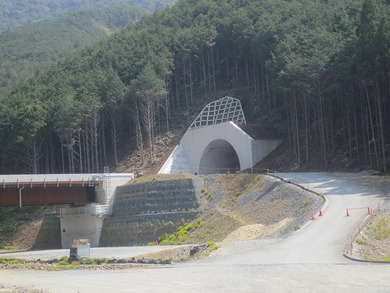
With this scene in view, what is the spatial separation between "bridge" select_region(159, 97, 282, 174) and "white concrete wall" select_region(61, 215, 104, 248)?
12155 millimetres

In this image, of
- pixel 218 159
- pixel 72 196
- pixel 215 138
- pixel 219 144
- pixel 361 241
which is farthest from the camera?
pixel 218 159

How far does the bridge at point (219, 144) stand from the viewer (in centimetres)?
6619

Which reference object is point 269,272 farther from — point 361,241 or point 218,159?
point 218,159

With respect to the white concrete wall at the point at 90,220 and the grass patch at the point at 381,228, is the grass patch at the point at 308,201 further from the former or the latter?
the white concrete wall at the point at 90,220

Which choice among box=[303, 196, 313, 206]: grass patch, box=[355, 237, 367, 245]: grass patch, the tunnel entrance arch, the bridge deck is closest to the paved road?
box=[355, 237, 367, 245]: grass patch

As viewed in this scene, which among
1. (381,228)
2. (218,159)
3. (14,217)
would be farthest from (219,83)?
(381,228)

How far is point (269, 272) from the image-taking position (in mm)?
26656

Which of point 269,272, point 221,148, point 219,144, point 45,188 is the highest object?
point 219,144

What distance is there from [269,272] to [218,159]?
4747 centimetres

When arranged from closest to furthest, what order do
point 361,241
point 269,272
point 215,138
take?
point 269,272 < point 361,241 < point 215,138

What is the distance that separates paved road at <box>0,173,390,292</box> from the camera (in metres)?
23.8

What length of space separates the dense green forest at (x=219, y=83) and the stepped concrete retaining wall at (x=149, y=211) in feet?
38.9

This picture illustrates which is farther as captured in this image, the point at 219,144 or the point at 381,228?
the point at 219,144

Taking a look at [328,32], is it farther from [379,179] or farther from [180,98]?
[180,98]
